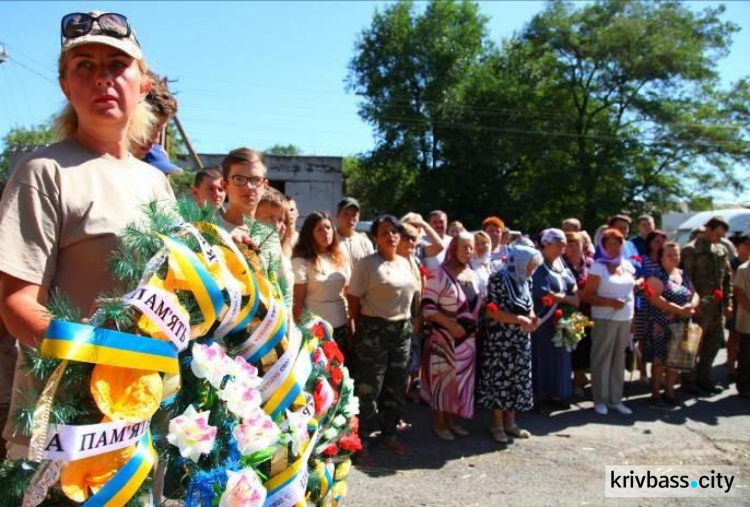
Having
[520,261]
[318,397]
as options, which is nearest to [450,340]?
[520,261]

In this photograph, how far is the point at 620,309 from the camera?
663 centimetres

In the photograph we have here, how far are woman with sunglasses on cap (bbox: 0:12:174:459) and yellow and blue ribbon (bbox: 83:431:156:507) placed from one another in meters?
0.27

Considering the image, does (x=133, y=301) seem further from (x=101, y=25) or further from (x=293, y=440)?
(x=101, y=25)

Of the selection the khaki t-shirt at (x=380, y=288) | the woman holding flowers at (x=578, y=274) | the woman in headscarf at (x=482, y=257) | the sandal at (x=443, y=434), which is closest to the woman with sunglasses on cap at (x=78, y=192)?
the khaki t-shirt at (x=380, y=288)

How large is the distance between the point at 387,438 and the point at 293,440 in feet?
12.4

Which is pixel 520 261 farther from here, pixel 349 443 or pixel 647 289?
pixel 349 443

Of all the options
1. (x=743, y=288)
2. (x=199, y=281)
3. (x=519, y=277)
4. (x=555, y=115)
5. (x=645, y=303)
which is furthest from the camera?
(x=555, y=115)

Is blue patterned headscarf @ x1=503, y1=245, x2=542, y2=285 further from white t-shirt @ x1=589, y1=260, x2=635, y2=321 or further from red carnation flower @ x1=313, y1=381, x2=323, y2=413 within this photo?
red carnation flower @ x1=313, y1=381, x2=323, y2=413

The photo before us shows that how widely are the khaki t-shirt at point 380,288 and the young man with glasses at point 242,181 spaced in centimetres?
193

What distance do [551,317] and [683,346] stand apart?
165cm

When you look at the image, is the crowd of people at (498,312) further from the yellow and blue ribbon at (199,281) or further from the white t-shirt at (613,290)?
the yellow and blue ribbon at (199,281)

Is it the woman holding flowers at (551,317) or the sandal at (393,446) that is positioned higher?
the woman holding flowers at (551,317)

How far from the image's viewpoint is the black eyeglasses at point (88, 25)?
5.73 ft

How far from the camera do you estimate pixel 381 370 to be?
5246 millimetres
